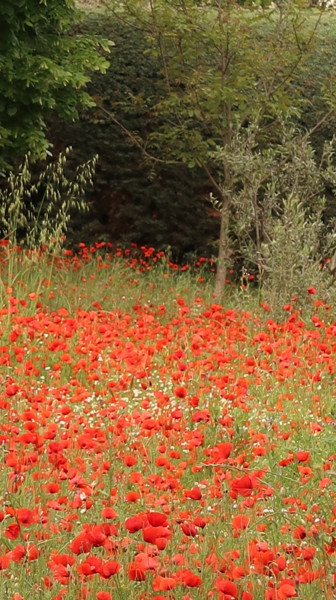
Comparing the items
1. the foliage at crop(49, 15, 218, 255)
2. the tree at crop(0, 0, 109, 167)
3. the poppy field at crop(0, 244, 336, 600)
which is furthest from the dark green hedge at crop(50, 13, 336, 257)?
the poppy field at crop(0, 244, 336, 600)

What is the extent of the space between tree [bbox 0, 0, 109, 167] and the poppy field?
121cm

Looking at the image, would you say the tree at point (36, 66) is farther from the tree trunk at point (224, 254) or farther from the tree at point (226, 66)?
the tree trunk at point (224, 254)

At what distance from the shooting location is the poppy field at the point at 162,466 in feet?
7.59

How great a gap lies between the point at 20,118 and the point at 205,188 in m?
3.11

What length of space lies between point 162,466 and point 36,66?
5259 mm

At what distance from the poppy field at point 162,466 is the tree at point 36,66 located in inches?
47.8

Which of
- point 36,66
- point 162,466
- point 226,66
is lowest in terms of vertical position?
point 162,466

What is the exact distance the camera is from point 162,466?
3.30 metres

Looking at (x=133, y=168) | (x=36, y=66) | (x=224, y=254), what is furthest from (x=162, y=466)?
(x=133, y=168)

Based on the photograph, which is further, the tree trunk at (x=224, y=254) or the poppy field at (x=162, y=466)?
the tree trunk at (x=224, y=254)

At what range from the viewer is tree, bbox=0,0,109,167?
764 centimetres

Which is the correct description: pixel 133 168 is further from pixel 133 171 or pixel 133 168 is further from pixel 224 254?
pixel 224 254

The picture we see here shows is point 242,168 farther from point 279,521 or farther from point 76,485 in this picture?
point 76,485

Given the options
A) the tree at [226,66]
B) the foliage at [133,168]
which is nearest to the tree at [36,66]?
the tree at [226,66]
